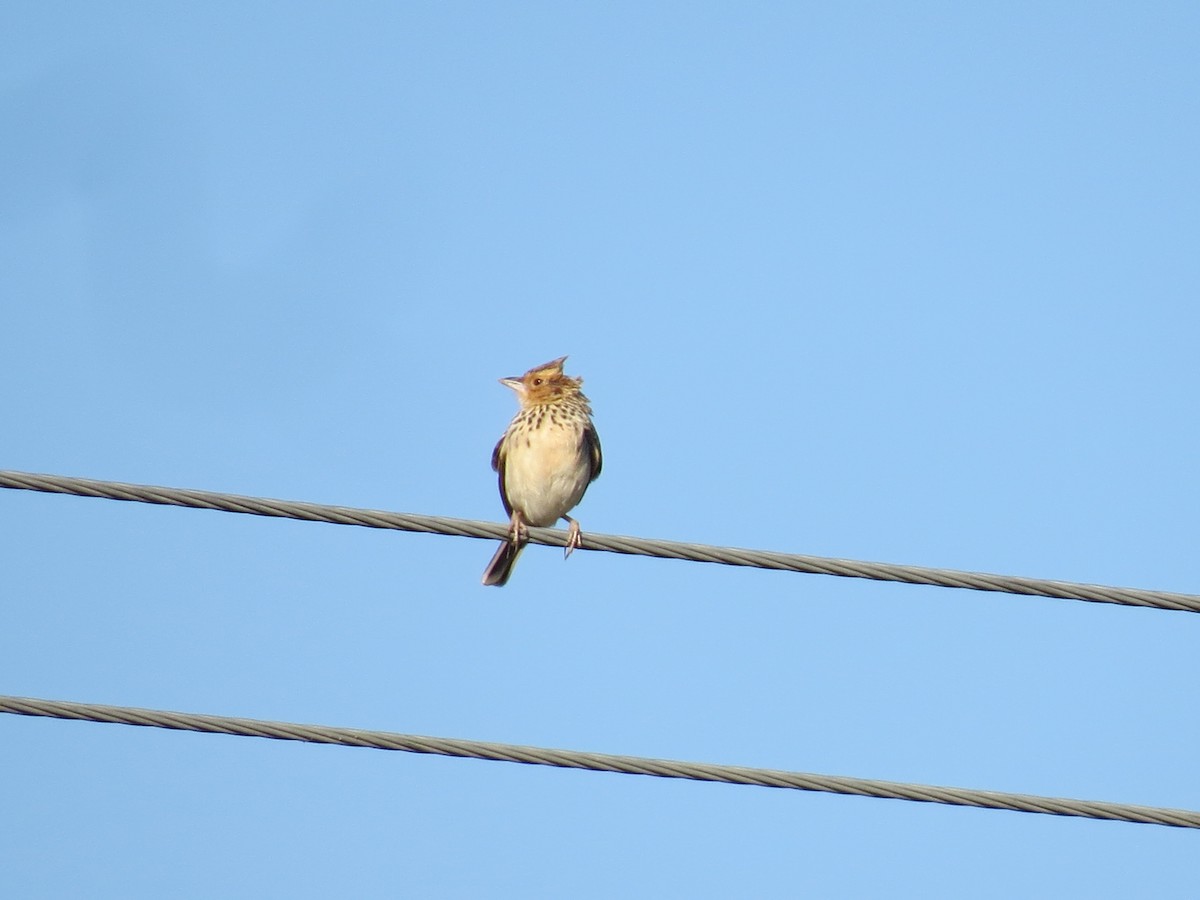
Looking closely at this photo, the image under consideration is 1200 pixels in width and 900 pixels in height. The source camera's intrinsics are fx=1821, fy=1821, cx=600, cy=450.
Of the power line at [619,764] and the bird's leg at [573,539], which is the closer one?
the power line at [619,764]

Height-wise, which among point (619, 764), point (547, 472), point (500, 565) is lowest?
point (619, 764)

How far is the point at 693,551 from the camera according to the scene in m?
5.77

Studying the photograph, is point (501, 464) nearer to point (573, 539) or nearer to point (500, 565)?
point (500, 565)

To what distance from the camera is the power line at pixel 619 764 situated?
5.17 meters

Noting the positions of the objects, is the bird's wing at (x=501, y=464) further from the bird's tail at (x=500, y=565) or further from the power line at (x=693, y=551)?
the power line at (x=693, y=551)

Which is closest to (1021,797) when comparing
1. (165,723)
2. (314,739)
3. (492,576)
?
(314,739)

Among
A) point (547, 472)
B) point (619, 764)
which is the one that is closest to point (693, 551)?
point (619, 764)

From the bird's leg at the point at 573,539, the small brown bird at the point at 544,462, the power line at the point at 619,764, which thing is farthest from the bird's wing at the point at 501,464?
the power line at the point at 619,764

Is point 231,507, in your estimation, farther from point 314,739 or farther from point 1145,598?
point 1145,598

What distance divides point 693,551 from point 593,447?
4191 millimetres

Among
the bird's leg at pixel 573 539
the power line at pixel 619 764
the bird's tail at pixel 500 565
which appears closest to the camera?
the power line at pixel 619 764

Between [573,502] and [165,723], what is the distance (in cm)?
487

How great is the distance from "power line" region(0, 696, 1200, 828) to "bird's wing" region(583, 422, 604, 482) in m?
4.66

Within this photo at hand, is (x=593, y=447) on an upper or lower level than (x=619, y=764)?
upper
